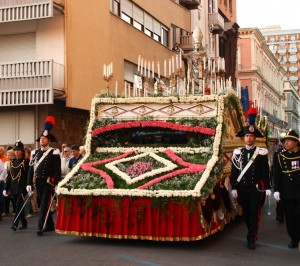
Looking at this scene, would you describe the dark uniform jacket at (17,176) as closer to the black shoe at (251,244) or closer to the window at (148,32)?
the black shoe at (251,244)

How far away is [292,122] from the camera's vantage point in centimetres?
10656

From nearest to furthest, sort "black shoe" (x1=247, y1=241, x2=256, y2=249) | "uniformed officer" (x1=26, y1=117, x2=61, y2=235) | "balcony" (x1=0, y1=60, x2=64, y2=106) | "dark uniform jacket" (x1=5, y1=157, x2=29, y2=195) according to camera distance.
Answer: "black shoe" (x1=247, y1=241, x2=256, y2=249)
"uniformed officer" (x1=26, y1=117, x2=61, y2=235)
"dark uniform jacket" (x1=5, y1=157, x2=29, y2=195)
"balcony" (x1=0, y1=60, x2=64, y2=106)

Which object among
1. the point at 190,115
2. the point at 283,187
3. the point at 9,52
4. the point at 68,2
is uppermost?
the point at 68,2

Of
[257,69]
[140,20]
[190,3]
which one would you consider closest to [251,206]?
[140,20]

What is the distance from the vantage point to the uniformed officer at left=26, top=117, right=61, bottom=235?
9.77m

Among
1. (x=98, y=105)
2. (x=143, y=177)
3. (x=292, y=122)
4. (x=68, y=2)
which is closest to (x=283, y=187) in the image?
(x=143, y=177)

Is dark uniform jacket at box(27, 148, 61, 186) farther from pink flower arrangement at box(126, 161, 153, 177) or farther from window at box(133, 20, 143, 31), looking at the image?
window at box(133, 20, 143, 31)

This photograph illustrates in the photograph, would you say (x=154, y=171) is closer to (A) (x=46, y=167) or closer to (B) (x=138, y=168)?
(B) (x=138, y=168)

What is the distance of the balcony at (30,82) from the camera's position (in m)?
17.5

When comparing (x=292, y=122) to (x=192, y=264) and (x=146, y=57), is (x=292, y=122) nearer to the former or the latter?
(x=146, y=57)

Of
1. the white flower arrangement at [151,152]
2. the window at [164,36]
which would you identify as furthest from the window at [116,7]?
the white flower arrangement at [151,152]

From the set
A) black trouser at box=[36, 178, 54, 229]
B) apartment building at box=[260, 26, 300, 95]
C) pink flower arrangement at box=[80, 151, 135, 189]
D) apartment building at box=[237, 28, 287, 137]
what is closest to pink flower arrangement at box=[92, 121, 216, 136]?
pink flower arrangement at box=[80, 151, 135, 189]

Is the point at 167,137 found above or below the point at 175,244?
above

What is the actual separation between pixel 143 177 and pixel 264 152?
6.51 feet
